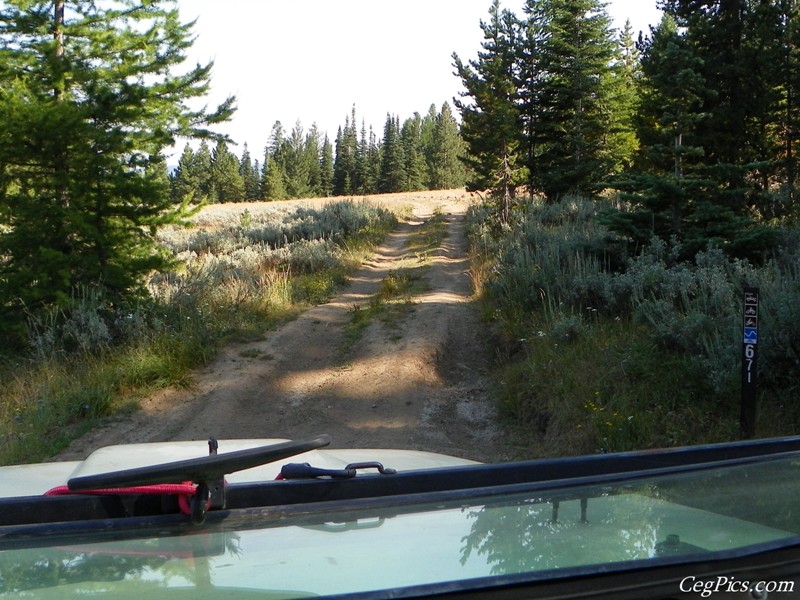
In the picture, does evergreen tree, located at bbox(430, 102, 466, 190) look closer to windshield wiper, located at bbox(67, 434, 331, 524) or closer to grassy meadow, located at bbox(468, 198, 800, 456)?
grassy meadow, located at bbox(468, 198, 800, 456)

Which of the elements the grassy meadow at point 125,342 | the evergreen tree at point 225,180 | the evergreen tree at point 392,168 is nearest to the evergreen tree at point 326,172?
the evergreen tree at point 392,168

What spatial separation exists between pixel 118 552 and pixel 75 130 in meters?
10.7

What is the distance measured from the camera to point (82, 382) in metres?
9.03

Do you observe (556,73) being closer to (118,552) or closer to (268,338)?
(268,338)

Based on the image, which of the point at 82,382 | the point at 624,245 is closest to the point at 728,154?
the point at 624,245

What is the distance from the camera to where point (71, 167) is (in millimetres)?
11297

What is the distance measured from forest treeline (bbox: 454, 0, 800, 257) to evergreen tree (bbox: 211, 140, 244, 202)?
67.7 metres

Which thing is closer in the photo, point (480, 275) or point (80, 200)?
point (80, 200)

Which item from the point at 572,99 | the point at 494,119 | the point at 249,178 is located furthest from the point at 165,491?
the point at 249,178

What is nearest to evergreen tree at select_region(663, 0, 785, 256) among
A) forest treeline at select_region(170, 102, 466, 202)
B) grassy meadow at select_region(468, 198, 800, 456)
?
grassy meadow at select_region(468, 198, 800, 456)

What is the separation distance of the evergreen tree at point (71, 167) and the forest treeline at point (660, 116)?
7.51m

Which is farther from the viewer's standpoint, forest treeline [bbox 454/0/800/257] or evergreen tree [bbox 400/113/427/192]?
evergreen tree [bbox 400/113/427/192]

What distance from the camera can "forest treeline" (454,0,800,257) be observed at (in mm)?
10539

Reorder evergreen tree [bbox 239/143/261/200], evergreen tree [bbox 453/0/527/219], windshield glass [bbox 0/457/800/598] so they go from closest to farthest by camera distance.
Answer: windshield glass [bbox 0/457/800/598]
evergreen tree [bbox 453/0/527/219]
evergreen tree [bbox 239/143/261/200]
